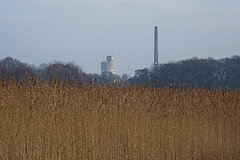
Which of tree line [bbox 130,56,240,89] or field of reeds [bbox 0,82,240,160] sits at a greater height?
tree line [bbox 130,56,240,89]

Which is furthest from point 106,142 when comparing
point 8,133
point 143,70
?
point 143,70

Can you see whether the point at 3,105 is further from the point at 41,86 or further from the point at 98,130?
the point at 98,130

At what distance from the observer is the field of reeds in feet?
29.6

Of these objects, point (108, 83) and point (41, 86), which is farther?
point (108, 83)

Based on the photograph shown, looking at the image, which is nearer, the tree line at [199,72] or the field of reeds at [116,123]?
the field of reeds at [116,123]

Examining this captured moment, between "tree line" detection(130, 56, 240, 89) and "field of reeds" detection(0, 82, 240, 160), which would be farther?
"tree line" detection(130, 56, 240, 89)

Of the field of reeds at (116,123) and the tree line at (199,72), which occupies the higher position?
the tree line at (199,72)

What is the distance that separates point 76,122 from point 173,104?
363 centimetres

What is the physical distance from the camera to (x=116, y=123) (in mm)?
10508

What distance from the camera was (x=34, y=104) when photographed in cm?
928

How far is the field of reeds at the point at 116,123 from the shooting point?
9008 millimetres

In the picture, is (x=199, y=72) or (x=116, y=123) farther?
(x=199, y=72)

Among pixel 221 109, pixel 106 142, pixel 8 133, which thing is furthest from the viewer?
pixel 221 109

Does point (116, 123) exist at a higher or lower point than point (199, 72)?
lower
